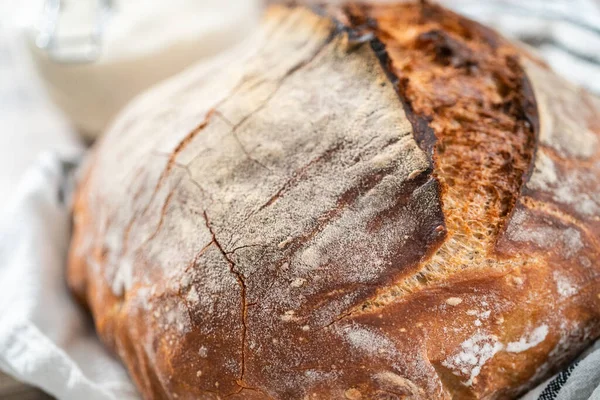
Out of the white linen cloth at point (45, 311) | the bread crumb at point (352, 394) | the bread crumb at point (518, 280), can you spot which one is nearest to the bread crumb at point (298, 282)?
the bread crumb at point (352, 394)

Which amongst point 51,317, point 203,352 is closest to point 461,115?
point 203,352

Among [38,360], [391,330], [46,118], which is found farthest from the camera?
[46,118]

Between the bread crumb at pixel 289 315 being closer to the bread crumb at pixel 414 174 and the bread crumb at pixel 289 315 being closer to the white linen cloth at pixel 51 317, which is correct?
the bread crumb at pixel 414 174

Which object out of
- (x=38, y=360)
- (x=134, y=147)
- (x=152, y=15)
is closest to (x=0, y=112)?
(x=152, y=15)

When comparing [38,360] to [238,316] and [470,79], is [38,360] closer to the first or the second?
[238,316]

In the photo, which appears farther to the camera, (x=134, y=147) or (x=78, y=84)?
(x=78, y=84)
